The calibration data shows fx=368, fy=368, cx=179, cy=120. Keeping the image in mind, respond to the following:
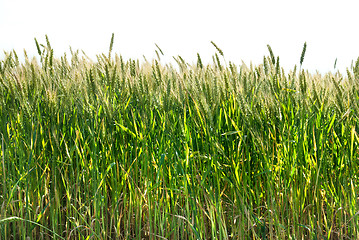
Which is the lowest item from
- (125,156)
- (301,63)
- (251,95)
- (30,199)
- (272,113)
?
(30,199)

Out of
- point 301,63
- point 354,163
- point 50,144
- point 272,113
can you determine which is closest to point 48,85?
point 50,144

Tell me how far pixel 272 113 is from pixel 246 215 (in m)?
0.40

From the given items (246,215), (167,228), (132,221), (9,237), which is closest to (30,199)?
(9,237)

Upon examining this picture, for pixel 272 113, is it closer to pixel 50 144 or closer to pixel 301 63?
pixel 301 63

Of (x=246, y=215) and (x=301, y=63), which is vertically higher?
(x=301, y=63)

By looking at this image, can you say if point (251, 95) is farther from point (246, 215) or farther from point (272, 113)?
point (246, 215)

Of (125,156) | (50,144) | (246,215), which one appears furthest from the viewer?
(50,144)

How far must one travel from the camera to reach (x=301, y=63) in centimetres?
154

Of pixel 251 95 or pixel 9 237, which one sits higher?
pixel 251 95

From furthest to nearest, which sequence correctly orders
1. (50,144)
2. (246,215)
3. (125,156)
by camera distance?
(50,144) → (125,156) → (246,215)

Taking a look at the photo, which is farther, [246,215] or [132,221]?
[132,221]

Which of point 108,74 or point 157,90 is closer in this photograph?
point 108,74

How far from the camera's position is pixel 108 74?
5.09 feet

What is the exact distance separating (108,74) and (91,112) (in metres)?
0.23
